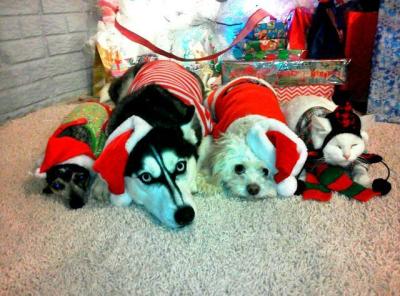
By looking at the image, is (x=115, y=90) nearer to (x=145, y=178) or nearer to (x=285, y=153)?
(x=145, y=178)

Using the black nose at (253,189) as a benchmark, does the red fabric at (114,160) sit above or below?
above

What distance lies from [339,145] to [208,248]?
0.51m

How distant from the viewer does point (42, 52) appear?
1.86 metres

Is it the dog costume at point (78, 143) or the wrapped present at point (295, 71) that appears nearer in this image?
the dog costume at point (78, 143)

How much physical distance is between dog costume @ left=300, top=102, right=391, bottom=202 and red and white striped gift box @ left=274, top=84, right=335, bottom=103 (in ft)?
2.21

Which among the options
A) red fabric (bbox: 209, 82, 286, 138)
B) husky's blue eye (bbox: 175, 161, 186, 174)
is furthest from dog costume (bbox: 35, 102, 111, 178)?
red fabric (bbox: 209, 82, 286, 138)

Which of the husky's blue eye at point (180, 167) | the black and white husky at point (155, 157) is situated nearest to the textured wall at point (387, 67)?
the black and white husky at point (155, 157)

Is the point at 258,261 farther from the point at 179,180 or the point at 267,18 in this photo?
the point at 267,18

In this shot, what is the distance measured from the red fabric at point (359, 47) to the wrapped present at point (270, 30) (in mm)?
349

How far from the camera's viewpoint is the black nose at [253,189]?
40.4 inches

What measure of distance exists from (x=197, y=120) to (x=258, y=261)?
57cm

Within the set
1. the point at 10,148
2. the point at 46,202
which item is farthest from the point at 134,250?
the point at 10,148

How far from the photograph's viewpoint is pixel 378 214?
944 millimetres

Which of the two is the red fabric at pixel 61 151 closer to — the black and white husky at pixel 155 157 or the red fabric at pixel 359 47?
the black and white husky at pixel 155 157
